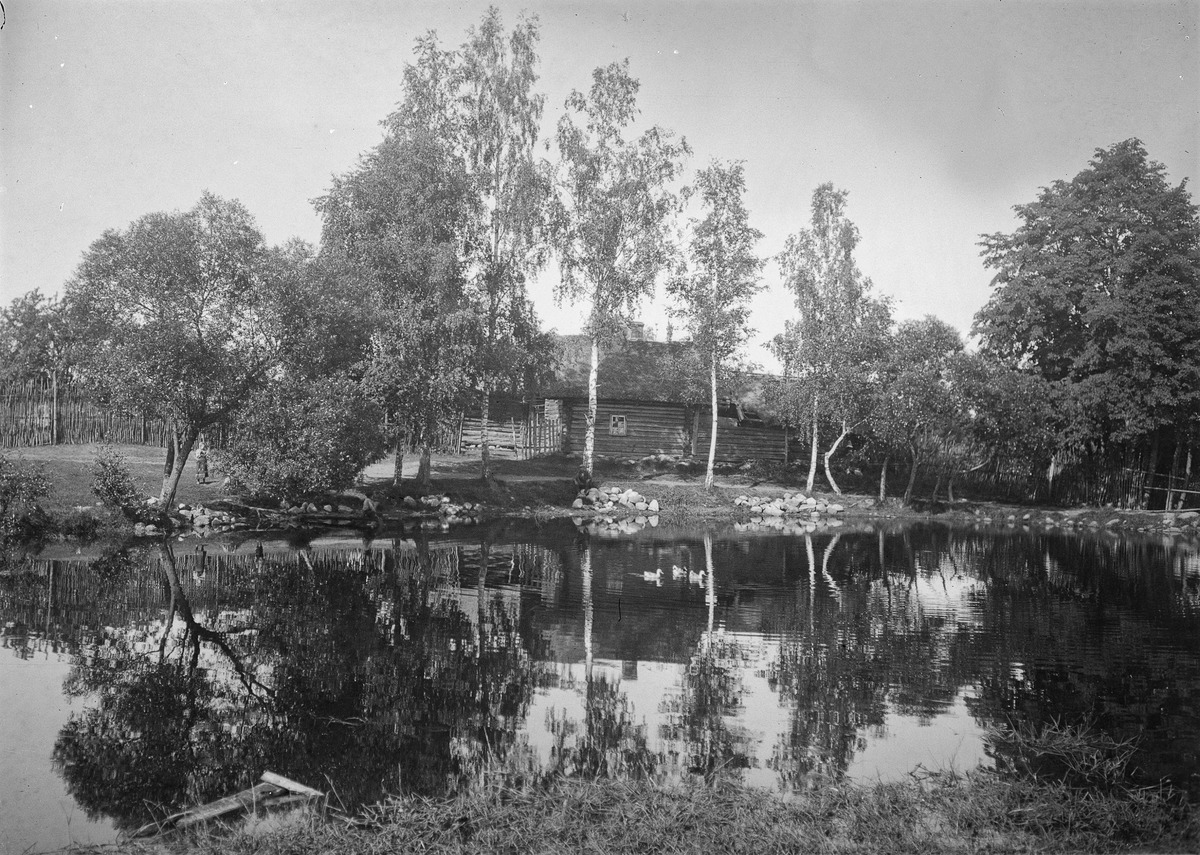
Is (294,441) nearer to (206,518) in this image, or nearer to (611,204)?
(206,518)

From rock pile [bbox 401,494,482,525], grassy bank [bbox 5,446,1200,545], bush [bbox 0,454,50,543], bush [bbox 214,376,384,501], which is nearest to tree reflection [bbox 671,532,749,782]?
bush [bbox 214,376,384,501]

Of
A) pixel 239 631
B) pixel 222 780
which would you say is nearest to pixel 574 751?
pixel 222 780

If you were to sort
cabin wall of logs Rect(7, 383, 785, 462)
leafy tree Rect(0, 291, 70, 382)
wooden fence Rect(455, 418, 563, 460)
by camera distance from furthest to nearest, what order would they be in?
cabin wall of logs Rect(7, 383, 785, 462)
wooden fence Rect(455, 418, 563, 460)
leafy tree Rect(0, 291, 70, 382)

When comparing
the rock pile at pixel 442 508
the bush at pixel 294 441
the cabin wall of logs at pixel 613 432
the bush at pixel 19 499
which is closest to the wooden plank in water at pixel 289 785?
the bush at pixel 19 499

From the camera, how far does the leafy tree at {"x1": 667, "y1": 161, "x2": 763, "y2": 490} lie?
1572 inches

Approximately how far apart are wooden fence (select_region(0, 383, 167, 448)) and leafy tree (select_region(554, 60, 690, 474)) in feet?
62.3

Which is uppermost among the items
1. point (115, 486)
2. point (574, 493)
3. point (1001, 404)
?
point (1001, 404)

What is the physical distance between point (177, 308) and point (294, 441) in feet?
16.5

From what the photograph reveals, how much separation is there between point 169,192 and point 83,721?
20635 millimetres

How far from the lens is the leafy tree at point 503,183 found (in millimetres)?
36906

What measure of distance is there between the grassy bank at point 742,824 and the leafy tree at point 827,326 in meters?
33.8

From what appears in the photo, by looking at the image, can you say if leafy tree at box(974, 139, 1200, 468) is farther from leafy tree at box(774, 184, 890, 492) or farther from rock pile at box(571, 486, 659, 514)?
rock pile at box(571, 486, 659, 514)

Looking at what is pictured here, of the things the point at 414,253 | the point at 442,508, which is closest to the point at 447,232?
the point at 414,253

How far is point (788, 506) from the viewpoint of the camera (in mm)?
38875
